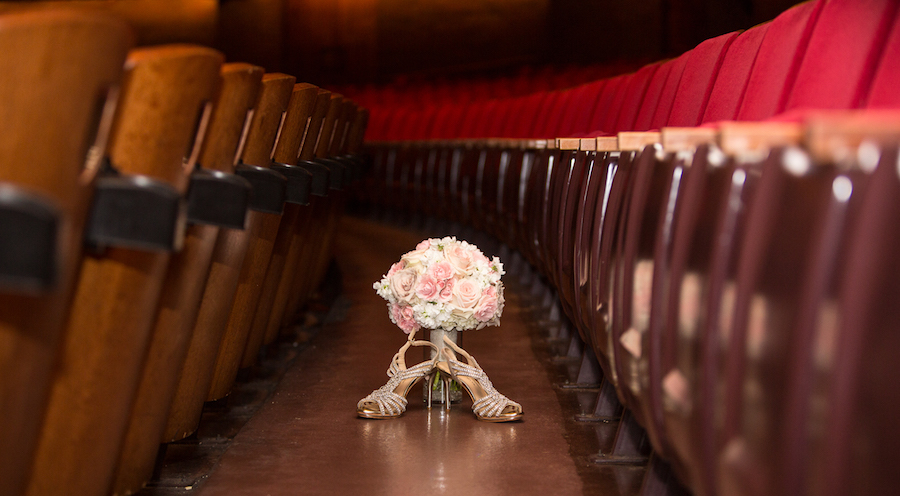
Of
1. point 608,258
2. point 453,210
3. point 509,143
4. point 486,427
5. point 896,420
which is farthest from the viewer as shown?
point 453,210

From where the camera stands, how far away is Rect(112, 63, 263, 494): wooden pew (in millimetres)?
605

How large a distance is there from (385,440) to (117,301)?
36 cm

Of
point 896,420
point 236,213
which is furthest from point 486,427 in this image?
point 896,420

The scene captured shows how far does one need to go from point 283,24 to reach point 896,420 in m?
4.43

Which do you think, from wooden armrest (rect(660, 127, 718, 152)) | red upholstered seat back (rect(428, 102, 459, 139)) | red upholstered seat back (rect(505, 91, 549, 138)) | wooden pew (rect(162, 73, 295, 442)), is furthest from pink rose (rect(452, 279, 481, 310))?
red upholstered seat back (rect(428, 102, 459, 139))

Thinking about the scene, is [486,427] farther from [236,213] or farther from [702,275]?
[702,275]

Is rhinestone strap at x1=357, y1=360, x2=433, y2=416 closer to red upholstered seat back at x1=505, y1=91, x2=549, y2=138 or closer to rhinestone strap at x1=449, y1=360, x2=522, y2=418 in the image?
rhinestone strap at x1=449, y1=360, x2=522, y2=418

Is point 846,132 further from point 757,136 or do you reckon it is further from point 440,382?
point 440,382

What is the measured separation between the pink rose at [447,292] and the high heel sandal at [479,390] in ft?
0.14

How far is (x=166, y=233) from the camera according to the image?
0.43 meters

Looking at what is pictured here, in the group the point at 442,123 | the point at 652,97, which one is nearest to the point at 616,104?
the point at 652,97

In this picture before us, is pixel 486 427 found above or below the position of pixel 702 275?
below

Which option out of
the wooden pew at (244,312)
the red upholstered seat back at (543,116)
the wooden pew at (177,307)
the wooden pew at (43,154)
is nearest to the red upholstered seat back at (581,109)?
the red upholstered seat back at (543,116)

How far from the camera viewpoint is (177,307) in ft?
2.03
